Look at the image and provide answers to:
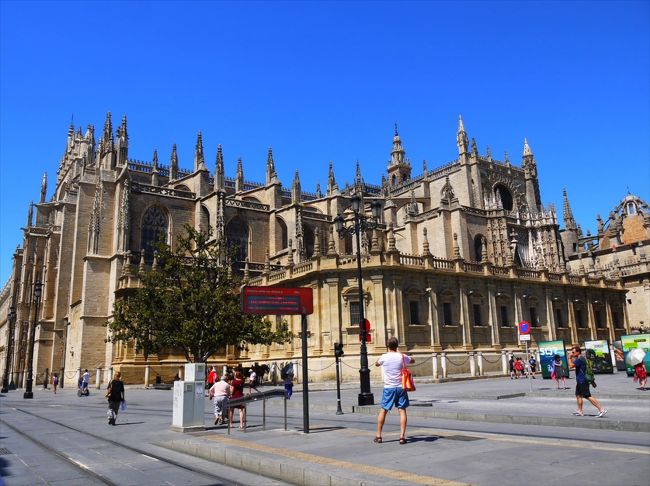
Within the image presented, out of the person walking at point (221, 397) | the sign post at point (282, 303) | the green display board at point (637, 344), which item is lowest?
the person walking at point (221, 397)

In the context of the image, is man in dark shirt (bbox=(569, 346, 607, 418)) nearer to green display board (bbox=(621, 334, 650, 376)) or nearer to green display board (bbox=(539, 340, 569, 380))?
green display board (bbox=(621, 334, 650, 376))

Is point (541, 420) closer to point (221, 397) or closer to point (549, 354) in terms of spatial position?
point (221, 397)

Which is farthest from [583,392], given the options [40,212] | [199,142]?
[40,212]

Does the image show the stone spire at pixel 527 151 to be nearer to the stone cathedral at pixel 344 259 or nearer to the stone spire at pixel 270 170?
the stone cathedral at pixel 344 259

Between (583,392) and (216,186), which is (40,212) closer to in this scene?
(216,186)

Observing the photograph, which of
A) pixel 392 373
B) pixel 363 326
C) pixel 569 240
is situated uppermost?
pixel 569 240

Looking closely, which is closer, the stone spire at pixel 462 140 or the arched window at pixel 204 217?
the arched window at pixel 204 217

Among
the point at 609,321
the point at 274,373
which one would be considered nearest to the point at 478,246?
the point at 609,321

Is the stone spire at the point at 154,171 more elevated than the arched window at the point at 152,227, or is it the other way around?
the stone spire at the point at 154,171

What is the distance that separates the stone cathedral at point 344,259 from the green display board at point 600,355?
21.4ft

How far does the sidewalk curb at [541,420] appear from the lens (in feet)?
31.1

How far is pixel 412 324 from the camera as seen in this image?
99.4 ft

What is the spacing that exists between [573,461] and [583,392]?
16.8ft

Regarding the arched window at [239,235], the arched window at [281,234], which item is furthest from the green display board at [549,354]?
the arched window at [239,235]
